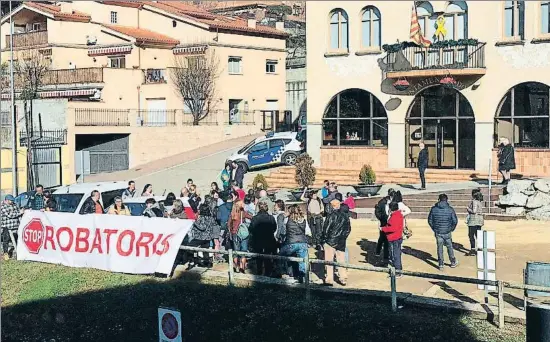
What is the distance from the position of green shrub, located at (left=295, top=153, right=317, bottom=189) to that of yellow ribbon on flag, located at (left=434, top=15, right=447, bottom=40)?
6.78 meters

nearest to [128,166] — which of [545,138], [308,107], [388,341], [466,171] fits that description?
[308,107]

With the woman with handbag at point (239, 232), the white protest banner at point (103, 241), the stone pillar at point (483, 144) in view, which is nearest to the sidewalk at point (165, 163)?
the stone pillar at point (483, 144)

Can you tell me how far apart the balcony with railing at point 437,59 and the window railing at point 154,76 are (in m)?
17.4

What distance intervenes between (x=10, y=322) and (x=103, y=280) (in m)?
1.89

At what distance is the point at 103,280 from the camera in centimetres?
1652

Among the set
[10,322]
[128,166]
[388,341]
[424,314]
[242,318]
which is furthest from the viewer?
[128,166]

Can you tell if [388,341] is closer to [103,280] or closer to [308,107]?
[103,280]

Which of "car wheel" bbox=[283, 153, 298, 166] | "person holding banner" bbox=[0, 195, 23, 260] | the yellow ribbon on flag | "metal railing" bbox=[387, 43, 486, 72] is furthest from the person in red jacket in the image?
"car wheel" bbox=[283, 153, 298, 166]

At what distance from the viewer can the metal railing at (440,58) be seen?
30.5 meters

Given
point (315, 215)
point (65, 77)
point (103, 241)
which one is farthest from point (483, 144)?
point (65, 77)

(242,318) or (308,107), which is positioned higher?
(308,107)

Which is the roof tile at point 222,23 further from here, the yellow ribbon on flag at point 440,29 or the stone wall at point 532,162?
the stone wall at point 532,162

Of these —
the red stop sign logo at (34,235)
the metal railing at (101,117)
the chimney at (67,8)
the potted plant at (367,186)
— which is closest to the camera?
the red stop sign logo at (34,235)

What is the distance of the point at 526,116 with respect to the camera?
30.0 m
